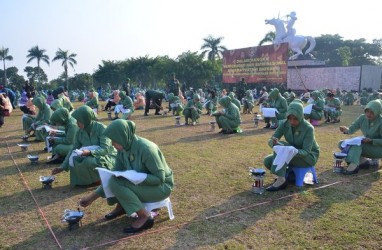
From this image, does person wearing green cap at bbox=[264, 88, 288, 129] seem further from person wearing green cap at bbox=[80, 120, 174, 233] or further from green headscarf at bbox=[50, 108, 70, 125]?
person wearing green cap at bbox=[80, 120, 174, 233]

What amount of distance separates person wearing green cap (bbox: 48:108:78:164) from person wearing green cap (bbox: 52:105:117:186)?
130 cm

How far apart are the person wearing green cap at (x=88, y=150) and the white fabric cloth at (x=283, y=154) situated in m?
2.72

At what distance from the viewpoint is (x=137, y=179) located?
3.92 meters

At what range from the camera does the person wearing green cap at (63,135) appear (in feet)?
23.5

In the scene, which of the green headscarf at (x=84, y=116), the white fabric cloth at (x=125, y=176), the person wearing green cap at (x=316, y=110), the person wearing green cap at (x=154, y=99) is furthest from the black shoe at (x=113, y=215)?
the person wearing green cap at (x=154, y=99)

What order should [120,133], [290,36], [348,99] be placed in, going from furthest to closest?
[290,36] → [348,99] → [120,133]

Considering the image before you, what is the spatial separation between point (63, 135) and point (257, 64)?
25698mm

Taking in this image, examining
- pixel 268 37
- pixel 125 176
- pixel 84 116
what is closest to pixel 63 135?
pixel 84 116

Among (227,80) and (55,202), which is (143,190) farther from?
(227,80)

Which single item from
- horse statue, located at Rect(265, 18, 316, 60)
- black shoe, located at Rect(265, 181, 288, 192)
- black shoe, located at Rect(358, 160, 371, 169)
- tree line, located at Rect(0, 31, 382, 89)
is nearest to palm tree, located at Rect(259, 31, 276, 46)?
tree line, located at Rect(0, 31, 382, 89)

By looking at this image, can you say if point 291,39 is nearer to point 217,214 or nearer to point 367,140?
point 367,140

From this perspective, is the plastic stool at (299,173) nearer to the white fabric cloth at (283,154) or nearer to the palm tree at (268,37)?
the white fabric cloth at (283,154)

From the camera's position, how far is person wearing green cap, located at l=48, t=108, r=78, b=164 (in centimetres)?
717

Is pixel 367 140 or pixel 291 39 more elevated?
pixel 291 39
